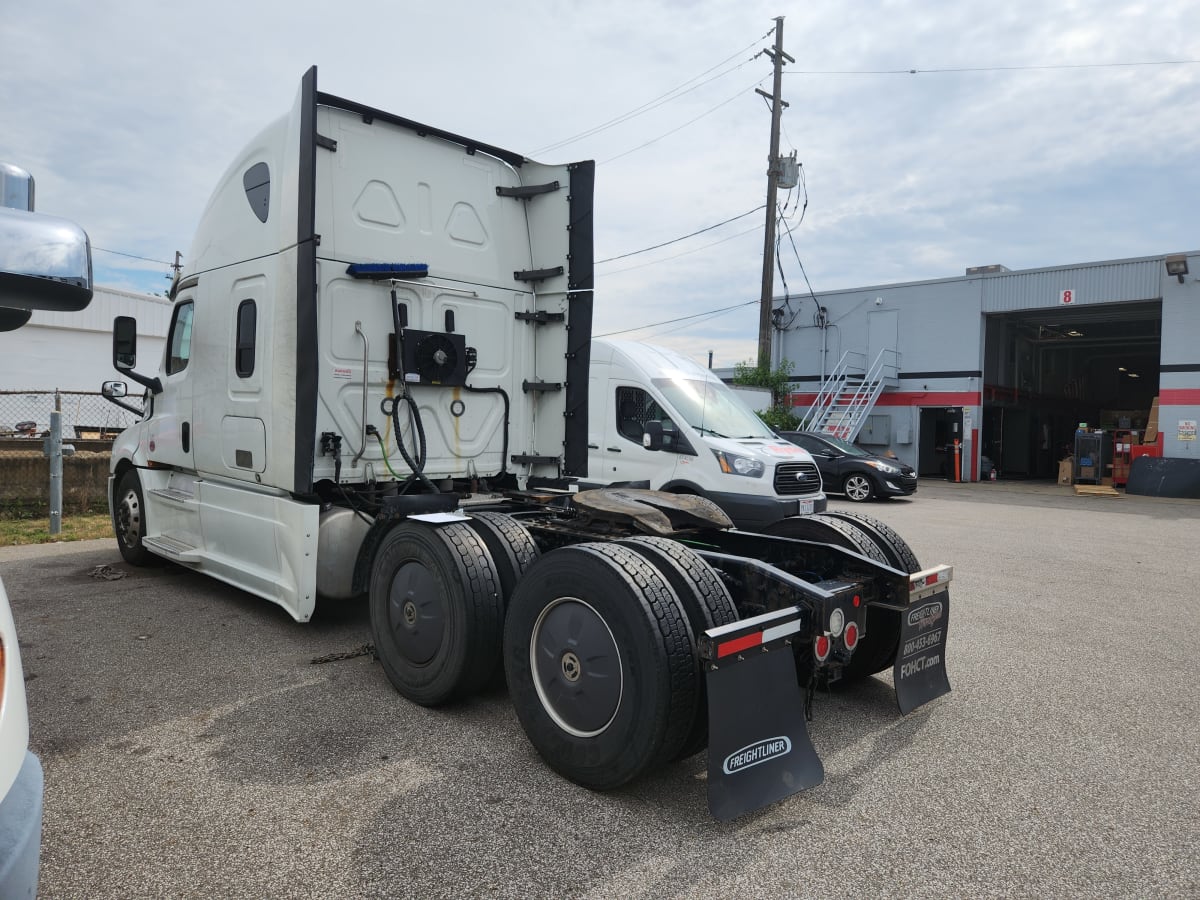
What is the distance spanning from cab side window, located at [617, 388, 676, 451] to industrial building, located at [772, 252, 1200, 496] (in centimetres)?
1525

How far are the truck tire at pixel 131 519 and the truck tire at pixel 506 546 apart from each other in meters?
4.24

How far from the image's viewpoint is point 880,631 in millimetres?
4039

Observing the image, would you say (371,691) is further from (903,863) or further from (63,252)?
(63,252)

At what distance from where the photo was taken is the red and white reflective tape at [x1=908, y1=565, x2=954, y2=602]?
3496 mm

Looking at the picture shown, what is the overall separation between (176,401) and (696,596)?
501 cm

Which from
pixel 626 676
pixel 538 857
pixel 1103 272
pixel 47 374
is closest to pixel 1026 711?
pixel 626 676

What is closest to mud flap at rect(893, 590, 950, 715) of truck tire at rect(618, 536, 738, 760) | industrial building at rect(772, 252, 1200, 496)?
truck tire at rect(618, 536, 738, 760)

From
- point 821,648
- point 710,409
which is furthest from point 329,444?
point 710,409

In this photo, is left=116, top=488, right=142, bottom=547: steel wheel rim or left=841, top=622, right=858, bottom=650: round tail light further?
left=116, top=488, right=142, bottom=547: steel wheel rim

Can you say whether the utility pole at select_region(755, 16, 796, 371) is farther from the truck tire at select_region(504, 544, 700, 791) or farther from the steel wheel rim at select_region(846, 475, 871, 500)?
the truck tire at select_region(504, 544, 700, 791)

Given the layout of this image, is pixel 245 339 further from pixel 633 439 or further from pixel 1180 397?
pixel 1180 397

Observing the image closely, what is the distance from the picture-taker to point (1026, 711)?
3.97 m

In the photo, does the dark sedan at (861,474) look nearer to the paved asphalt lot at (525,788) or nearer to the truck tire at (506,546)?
the paved asphalt lot at (525,788)

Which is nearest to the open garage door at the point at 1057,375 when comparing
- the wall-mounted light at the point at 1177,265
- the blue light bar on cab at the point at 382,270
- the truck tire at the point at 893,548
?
the wall-mounted light at the point at 1177,265
